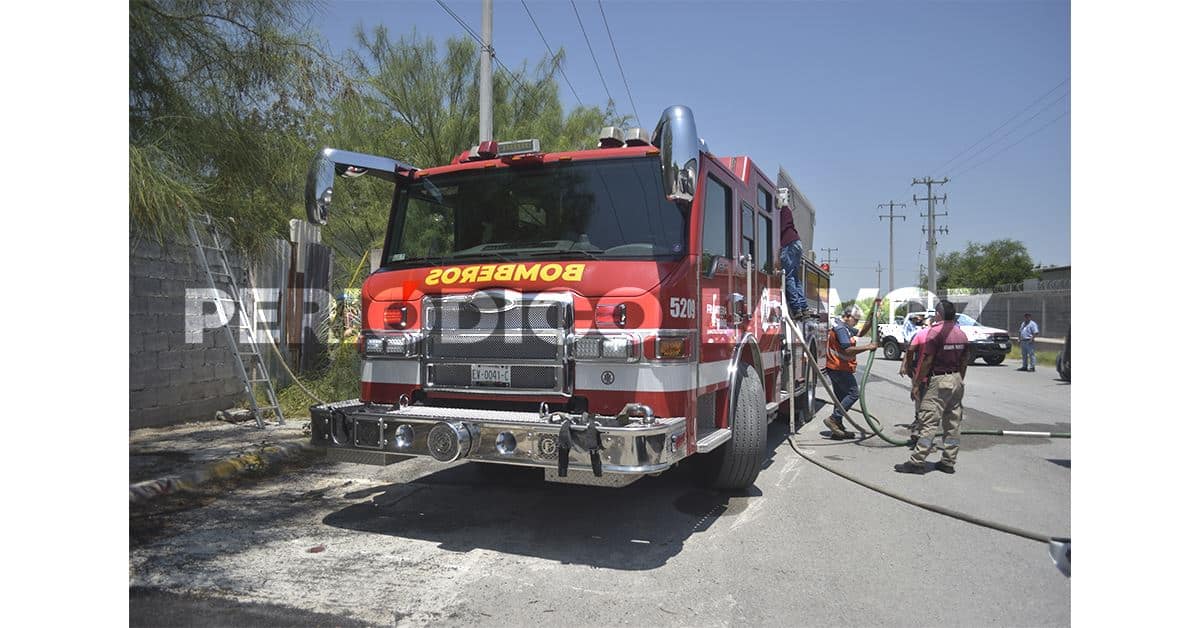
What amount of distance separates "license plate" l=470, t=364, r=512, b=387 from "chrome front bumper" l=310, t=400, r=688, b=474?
19cm

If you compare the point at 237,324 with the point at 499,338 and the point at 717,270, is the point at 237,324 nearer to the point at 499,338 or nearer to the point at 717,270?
the point at 499,338

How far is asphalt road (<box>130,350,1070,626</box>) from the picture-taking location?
145 inches

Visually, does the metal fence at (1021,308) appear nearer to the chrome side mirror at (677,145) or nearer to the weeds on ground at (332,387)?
the weeds on ground at (332,387)

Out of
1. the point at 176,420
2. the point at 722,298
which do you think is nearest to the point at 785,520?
the point at 722,298

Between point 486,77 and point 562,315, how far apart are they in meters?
6.60

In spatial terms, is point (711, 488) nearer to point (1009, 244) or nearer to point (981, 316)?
point (981, 316)

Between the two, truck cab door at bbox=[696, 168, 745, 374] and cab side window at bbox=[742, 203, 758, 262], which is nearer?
truck cab door at bbox=[696, 168, 745, 374]

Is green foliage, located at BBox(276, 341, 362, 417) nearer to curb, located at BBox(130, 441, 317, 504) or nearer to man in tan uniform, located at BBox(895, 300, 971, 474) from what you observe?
curb, located at BBox(130, 441, 317, 504)

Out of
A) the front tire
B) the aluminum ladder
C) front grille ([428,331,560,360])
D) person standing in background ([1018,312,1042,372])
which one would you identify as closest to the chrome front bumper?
front grille ([428,331,560,360])

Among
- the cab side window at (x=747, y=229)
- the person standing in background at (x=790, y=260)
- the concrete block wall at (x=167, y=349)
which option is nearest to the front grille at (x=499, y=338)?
the cab side window at (x=747, y=229)

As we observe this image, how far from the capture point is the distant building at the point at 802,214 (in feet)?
26.7

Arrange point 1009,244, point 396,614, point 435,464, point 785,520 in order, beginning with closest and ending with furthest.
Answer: point 396,614 → point 785,520 → point 435,464 → point 1009,244

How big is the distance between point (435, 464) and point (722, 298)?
343 centimetres

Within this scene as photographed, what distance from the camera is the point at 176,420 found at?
8.47m
